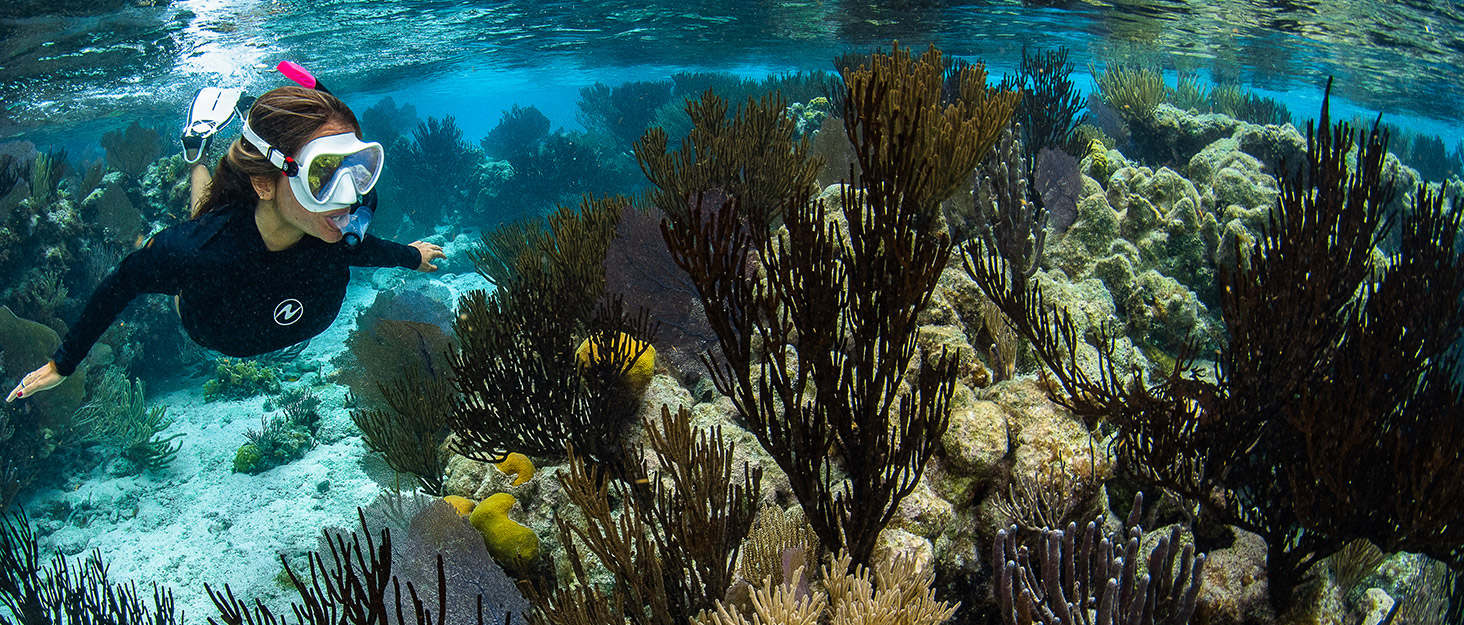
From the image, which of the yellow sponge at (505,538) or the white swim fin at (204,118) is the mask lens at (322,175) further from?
the yellow sponge at (505,538)

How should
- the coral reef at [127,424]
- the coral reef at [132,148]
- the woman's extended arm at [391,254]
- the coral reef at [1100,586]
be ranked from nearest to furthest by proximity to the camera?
the coral reef at [1100,586] → the woman's extended arm at [391,254] → the coral reef at [127,424] → the coral reef at [132,148]

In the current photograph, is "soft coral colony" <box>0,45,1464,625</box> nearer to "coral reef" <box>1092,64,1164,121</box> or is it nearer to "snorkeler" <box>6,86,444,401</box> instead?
"snorkeler" <box>6,86,444,401</box>

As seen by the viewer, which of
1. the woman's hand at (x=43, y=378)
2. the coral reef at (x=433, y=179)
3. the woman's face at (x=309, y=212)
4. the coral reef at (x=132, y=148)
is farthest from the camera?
the coral reef at (x=433, y=179)

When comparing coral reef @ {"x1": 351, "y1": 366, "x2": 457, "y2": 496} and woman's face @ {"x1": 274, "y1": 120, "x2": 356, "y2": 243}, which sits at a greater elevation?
woman's face @ {"x1": 274, "y1": 120, "x2": 356, "y2": 243}

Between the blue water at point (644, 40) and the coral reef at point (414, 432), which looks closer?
the coral reef at point (414, 432)

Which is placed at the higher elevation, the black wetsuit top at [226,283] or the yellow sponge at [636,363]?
the black wetsuit top at [226,283]

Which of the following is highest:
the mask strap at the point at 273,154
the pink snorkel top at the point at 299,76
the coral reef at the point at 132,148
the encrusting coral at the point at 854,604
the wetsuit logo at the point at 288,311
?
the pink snorkel top at the point at 299,76

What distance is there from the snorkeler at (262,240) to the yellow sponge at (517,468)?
1.47 m

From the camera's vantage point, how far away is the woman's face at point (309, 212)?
3.18 m

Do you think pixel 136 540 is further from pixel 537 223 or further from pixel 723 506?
pixel 723 506

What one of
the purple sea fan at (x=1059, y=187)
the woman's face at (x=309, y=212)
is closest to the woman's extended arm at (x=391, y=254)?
the woman's face at (x=309, y=212)

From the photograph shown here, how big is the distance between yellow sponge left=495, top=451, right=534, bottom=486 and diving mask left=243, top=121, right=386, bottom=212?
73.7 inches

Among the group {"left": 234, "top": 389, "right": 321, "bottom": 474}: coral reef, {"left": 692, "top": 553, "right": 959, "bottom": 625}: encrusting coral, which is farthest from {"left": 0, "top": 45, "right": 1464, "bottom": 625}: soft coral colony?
{"left": 234, "top": 389, "right": 321, "bottom": 474}: coral reef

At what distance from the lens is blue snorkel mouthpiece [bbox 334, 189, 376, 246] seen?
3322mm
